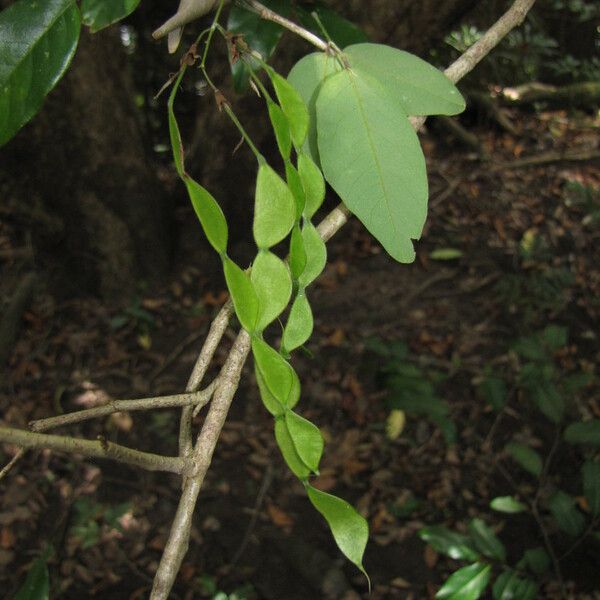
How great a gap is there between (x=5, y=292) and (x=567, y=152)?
2657 millimetres

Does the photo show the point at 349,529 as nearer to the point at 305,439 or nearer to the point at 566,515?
the point at 305,439

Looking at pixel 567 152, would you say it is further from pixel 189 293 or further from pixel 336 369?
pixel 189 293

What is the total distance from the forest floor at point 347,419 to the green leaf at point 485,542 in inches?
8.9

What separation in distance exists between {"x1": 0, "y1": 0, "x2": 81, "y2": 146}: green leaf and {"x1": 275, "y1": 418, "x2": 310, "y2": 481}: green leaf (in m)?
0.38

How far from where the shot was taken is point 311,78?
2.04 feet

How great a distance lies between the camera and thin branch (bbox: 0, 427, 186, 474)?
51 cm

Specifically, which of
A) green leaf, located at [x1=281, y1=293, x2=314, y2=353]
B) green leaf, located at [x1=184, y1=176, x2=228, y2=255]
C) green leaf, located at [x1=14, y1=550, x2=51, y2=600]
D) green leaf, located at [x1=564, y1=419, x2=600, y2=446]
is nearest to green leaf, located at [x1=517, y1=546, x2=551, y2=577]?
green leaf, located at [x1=564, y1=419, x2=600, y2=446]

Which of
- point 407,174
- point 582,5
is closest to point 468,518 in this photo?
point 407,174

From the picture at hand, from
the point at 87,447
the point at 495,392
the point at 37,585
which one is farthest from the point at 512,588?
the point at 87,447

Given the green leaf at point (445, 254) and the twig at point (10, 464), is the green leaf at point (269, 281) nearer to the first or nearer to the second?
the twig at point (10, 464)

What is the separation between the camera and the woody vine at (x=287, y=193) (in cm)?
48

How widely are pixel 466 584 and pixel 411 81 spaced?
1.36 m

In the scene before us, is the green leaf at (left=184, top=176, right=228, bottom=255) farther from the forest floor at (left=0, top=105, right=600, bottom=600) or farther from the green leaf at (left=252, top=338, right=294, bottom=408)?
the forest floor at (left=0, top=105, right=600, bottom=600)

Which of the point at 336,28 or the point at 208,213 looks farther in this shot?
Answer: the point at 336,28
